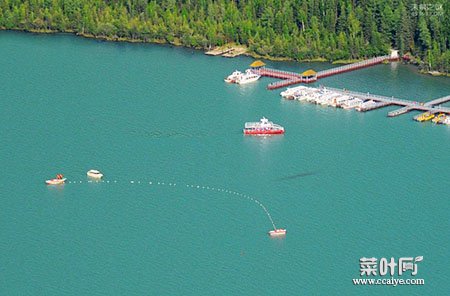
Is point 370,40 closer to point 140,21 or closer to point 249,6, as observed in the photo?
point 249,6

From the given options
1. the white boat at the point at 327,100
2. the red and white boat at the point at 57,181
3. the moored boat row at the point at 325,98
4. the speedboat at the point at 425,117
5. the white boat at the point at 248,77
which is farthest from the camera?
the white boat at the point at 248,77

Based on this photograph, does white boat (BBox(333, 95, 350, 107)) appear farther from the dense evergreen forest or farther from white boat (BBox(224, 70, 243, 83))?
the dense evergreen forest

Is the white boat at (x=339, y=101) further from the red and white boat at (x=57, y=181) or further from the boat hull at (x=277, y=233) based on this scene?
the boat hull at (x=277, y=233)

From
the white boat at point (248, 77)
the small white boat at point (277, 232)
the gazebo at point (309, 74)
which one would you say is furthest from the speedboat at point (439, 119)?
the small white boat at point (277, 232)

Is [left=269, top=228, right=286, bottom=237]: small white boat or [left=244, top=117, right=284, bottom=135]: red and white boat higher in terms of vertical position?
[left=244, top=117, right=284, bottom=135]: red and white boat

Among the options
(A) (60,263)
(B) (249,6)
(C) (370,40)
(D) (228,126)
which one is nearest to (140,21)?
(B) (249,6)

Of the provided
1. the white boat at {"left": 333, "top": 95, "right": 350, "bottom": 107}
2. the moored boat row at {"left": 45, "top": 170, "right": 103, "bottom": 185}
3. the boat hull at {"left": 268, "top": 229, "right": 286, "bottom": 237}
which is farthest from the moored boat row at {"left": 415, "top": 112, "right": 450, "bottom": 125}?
the moored boat row at {"left": 45, "top": 170, "right": 103, "bottom": 185}
